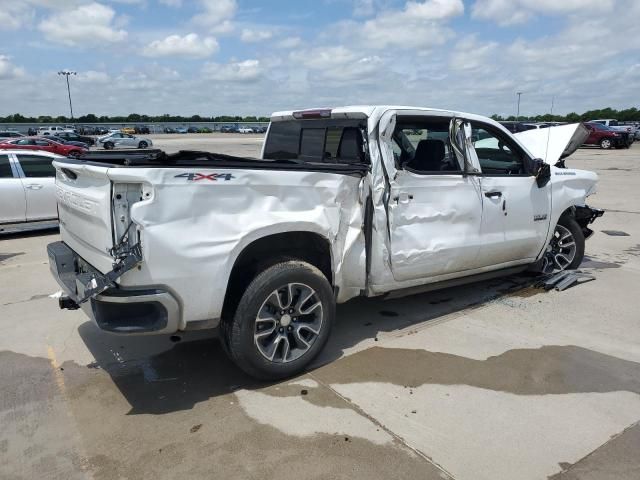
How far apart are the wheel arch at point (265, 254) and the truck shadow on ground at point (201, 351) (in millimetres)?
437

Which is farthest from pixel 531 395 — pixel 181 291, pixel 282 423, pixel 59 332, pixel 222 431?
pixel 59 332

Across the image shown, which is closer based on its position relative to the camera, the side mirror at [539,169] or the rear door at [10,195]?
the side mirror at [539,169]

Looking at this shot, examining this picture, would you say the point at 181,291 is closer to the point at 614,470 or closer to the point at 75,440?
the point at 75,440

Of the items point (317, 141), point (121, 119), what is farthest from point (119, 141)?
point (121, 119)

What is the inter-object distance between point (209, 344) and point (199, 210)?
5.53 ft

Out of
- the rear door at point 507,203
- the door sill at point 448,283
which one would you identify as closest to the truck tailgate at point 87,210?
the door sill at point 448,283

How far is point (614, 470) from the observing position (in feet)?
8.96

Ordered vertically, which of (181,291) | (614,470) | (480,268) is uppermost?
(181,291)

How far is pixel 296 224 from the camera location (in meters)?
3.50

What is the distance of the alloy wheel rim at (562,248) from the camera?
6025 millimetres

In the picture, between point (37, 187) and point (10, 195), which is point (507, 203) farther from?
point (10, 195)

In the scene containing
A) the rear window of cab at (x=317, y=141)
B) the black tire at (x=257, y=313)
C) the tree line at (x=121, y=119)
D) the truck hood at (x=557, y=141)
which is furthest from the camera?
the tree line at (x=121, y=119)

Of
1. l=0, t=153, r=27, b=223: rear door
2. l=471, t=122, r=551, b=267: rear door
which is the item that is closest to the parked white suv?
l=0, t=153, r=27, b=223: rear door

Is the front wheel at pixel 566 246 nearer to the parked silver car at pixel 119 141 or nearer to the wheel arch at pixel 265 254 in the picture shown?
the wheel arch at pixel 265 254
